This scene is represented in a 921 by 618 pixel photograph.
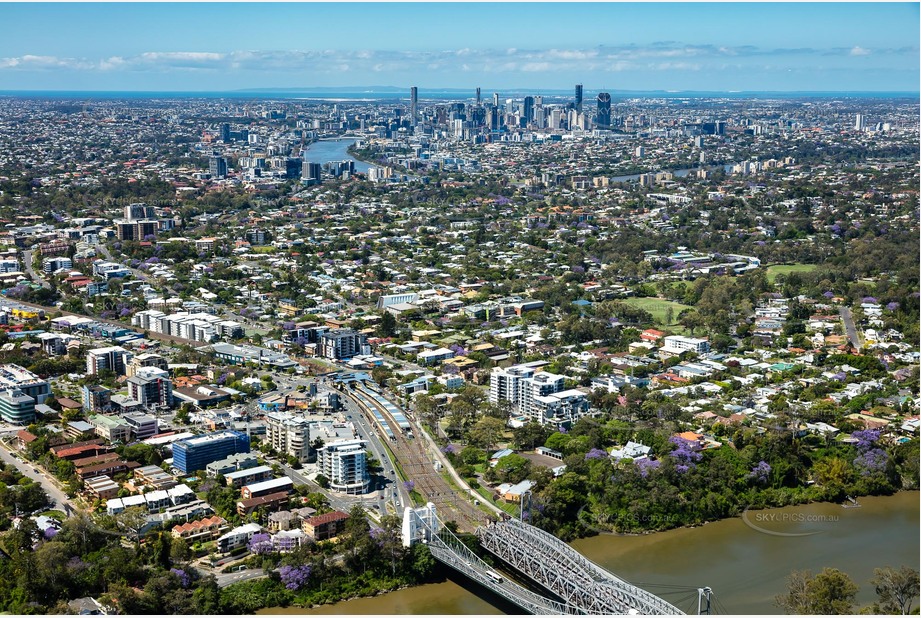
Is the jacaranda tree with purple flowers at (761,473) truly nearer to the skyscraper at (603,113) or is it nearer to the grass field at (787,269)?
the grass field at (787,269)

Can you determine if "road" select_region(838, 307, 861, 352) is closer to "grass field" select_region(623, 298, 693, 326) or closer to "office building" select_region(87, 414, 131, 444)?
"grass field" select_region(623, 298, 693, 326)

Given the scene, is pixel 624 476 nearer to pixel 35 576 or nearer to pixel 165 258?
pixel 35 576

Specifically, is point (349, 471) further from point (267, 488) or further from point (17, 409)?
point (17, 409)

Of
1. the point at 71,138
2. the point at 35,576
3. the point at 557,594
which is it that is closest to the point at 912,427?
the point at 557,594

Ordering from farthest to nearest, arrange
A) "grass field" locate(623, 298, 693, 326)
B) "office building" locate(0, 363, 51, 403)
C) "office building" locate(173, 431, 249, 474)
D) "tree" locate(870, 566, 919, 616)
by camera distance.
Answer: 1. "grass field" locate(623, 298, 693, 326)
2. "office building" locate(0, 363, 51, 403)
3. "office building" locate(173, 431, 249, 474)
4. "tree" locate(870, 566, 919, 616)

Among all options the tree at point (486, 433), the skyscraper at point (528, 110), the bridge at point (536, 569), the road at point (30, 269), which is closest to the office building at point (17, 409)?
the tree at point (486, 433)

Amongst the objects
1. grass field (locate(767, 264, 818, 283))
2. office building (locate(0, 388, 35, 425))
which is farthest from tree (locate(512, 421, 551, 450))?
grass field (locate(767, 264, 818, 283))

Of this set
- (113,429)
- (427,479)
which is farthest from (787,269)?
(113,429)
